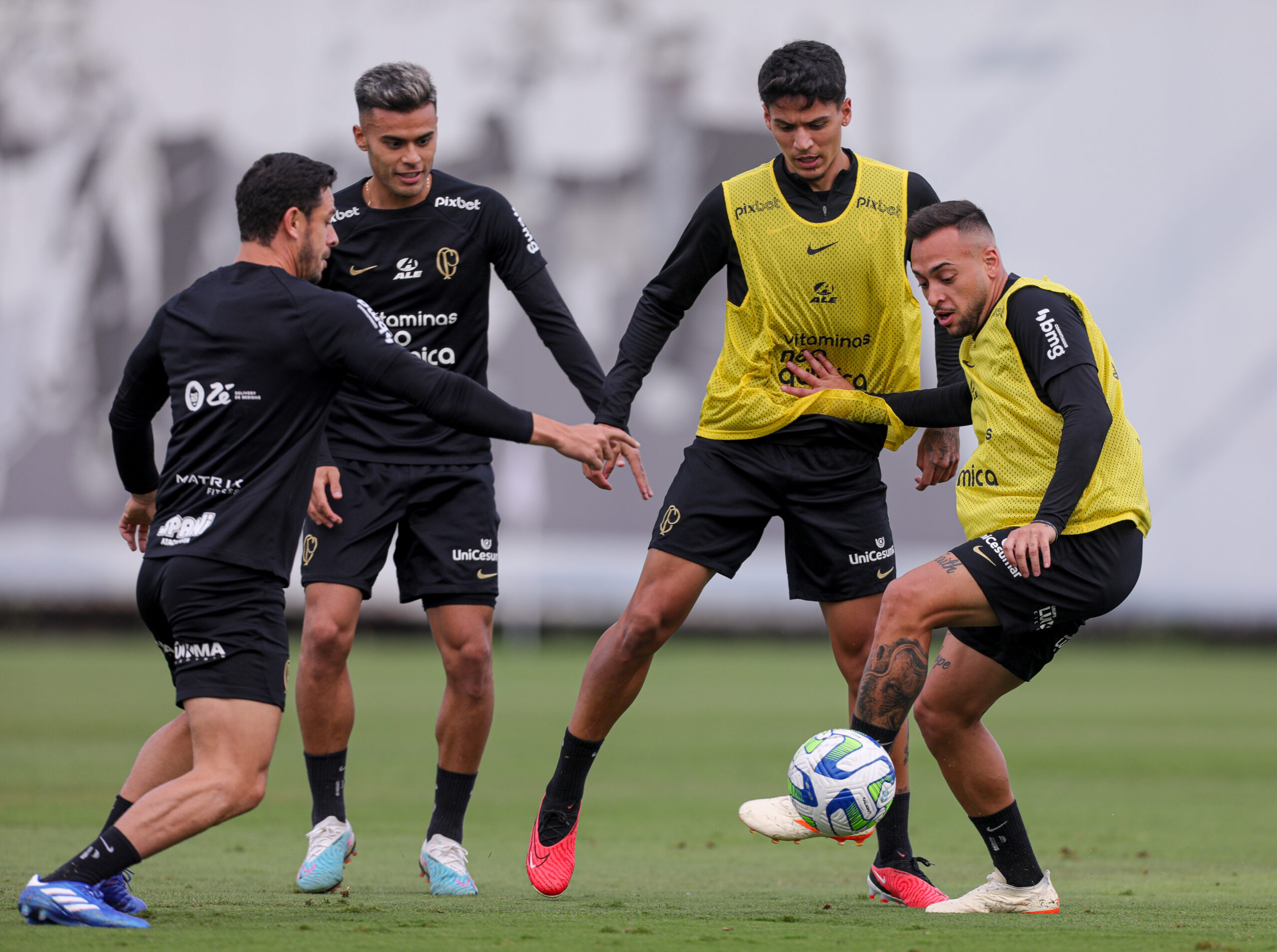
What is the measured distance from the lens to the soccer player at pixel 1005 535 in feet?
16.6

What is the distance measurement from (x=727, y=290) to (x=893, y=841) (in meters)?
2.23

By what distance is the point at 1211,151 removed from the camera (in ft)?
93.9

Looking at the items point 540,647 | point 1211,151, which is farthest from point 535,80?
point 1211,151

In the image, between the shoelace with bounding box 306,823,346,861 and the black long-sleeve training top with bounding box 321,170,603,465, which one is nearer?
the shoelace with bounding box 306,823,346,861

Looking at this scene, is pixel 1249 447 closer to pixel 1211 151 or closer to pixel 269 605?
pixel 1211 151

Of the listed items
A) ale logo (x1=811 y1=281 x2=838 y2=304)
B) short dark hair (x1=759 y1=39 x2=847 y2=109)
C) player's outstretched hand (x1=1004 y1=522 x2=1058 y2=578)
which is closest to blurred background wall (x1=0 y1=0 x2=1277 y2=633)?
ale logo (x1=811 y1=281 x2=838 y2=304)

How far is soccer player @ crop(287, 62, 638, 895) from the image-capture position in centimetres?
608

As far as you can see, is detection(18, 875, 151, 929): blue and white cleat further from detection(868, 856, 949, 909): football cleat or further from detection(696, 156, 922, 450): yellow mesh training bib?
detection(696, 156, 922, 450): yellow mesh training bib

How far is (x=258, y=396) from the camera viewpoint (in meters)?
4.71

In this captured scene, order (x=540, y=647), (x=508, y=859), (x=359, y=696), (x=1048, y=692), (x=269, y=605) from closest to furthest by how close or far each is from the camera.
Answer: (x=269, y=605) < (x=508, y=859) < (x=359, y=696) < (x=1048, y=692) < (x=540, y=647)

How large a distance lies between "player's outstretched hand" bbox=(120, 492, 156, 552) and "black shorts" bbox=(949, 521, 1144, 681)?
279 centimetres

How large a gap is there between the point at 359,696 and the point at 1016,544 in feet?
40.5

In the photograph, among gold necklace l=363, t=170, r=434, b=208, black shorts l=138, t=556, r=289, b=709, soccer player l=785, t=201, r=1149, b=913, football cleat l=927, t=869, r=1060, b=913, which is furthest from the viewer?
gold necklace l=363, t=170, r=434, b=208

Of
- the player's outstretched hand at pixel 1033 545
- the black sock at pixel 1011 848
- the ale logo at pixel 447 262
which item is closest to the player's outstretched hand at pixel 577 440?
the ale logo at pixel 447 262
